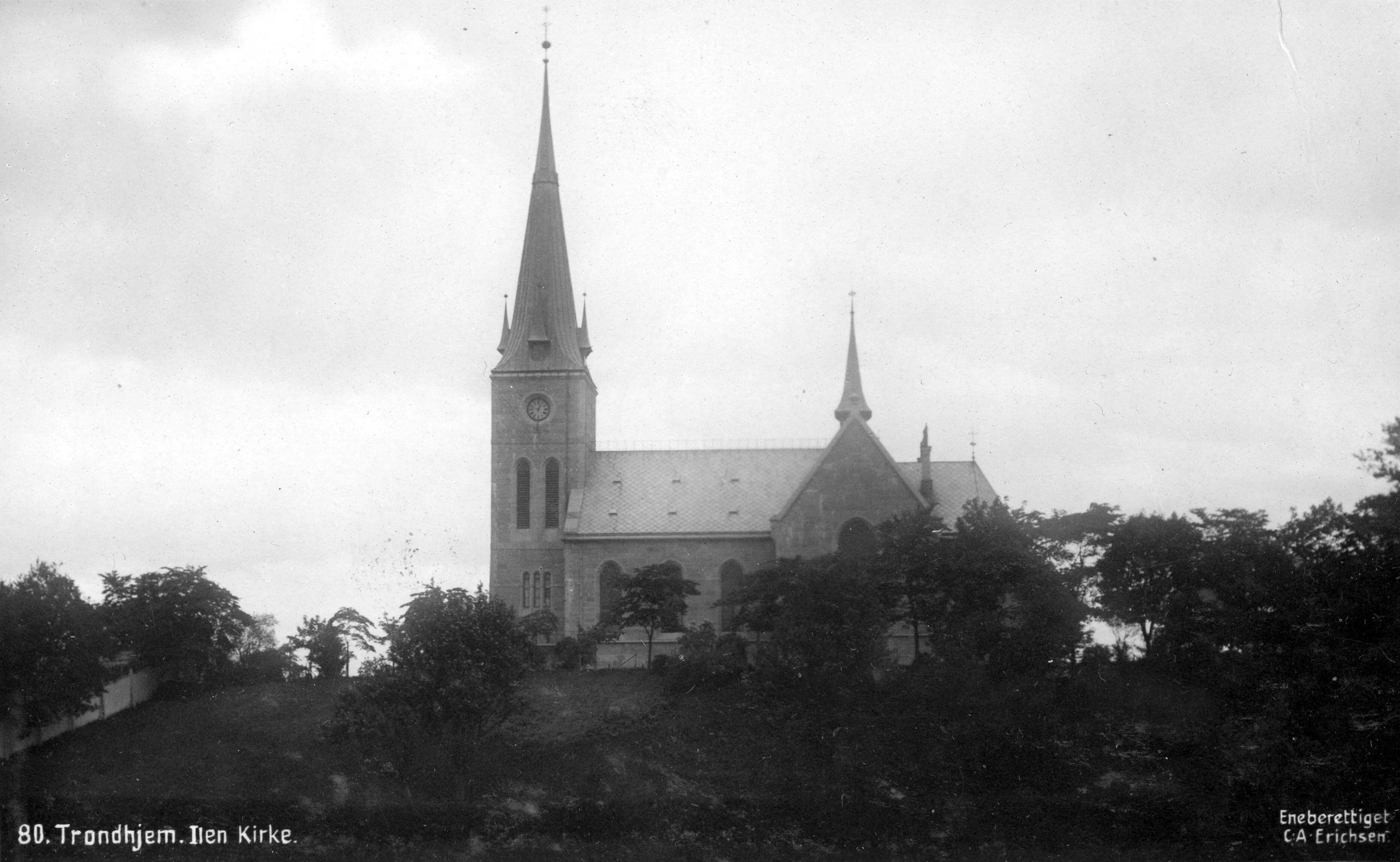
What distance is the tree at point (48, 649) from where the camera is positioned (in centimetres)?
3953

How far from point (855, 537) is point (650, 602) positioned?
9.52 meters

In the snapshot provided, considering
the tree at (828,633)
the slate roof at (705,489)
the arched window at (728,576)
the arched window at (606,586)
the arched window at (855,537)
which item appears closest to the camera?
the tree at (828,633)

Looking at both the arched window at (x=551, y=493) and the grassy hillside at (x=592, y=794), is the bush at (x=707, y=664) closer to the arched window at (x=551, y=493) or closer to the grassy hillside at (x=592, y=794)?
the grassy hillside at (x=592, y=794)

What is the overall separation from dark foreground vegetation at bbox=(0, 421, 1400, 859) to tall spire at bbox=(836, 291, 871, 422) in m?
12.3

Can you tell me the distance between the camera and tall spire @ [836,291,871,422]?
208 feet

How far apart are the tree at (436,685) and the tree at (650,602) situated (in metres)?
12.5

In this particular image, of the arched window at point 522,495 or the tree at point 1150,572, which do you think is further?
the arched window at point 522,495

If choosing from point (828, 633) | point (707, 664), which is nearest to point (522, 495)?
point (707, 664)

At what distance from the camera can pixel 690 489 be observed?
62.8m

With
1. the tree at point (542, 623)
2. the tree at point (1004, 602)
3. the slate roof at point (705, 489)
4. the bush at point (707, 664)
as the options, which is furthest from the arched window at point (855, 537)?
the tree at point (542, 623)

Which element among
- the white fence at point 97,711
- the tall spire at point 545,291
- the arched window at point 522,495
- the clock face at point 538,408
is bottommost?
the white fence at point 97,711

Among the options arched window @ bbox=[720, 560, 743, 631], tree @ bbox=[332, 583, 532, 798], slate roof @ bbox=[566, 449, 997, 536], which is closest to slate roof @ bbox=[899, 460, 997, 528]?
slate roof @ bbox=[566, 449, 997, 536]

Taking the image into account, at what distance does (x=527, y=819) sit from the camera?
3822 centimetres

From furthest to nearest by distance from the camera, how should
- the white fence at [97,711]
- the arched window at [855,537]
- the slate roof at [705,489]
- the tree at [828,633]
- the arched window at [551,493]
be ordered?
the arched window at [551,493] < the slate roof at [705,489] < the arched window at [855,537] < the tree at [828,633] < the white fence at [97,711]
